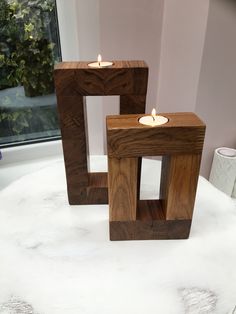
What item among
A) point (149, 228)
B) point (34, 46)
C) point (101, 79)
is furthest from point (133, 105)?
point (34, 46)

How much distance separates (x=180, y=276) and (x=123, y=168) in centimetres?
20

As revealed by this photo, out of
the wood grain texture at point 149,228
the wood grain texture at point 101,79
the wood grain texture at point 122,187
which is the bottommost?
the wood grain texture at point 149,228

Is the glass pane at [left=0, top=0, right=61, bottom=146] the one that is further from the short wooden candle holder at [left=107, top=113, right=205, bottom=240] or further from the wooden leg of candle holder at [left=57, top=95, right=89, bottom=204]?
the short wooden candle holder at [left=107, top=113, right=205, bottom=240]

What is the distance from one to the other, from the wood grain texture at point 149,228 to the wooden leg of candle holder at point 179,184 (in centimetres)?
2

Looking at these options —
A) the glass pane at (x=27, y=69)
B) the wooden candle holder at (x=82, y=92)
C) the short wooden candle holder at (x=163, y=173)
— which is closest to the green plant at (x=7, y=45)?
the glass pane at (x=27, y=69)

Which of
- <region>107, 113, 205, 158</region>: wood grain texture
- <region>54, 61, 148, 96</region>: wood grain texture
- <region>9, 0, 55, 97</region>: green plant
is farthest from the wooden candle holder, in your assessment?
<region>9, 0, 55, 97</region>: green plant

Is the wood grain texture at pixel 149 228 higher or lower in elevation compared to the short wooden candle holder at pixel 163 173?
lower

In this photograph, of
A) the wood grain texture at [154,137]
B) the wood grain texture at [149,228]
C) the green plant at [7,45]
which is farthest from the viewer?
the green plant at [7,45]

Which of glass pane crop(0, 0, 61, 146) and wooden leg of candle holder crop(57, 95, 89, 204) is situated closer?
wooden leg of candle holder crop(57, 95, 89, 204)

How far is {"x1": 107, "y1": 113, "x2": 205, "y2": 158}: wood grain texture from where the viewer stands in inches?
17.1

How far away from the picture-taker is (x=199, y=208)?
0.63m

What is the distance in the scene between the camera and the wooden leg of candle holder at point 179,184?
476 millimetres

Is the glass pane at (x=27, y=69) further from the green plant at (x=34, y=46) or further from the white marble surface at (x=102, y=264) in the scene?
the white marble surface at (x=102, y=264)

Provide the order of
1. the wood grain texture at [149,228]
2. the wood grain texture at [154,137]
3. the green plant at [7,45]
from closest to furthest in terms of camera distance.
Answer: the wood grain texture at [154,137] < the wood grain texture at [149,228] < the green plant at [7,45]
